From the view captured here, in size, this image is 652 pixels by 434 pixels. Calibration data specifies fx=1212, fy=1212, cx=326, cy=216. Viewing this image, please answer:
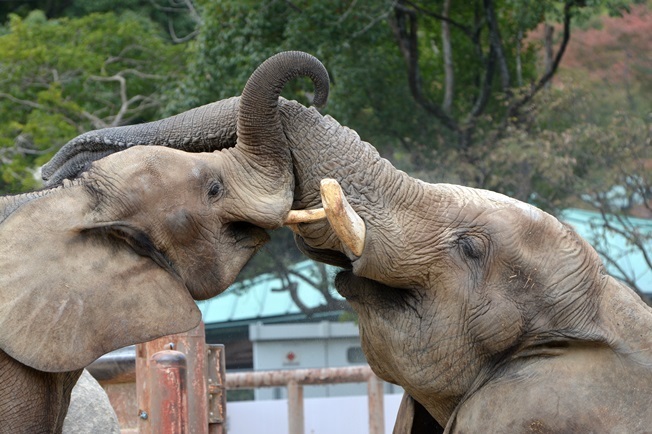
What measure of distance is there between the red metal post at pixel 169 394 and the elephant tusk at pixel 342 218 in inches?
57.1

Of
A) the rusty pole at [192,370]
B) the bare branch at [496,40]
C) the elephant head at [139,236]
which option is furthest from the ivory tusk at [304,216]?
the bare branch at [496,40]

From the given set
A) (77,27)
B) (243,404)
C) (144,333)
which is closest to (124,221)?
(144,333)

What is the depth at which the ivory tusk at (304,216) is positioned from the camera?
13.9 ft

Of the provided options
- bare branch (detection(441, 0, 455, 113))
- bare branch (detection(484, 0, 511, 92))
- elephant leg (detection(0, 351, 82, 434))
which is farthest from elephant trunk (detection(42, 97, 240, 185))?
bare branch (detection(484, 0, 511, 92))

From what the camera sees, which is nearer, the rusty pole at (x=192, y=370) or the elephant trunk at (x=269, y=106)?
the elephant trunk at (x=269, y=106)

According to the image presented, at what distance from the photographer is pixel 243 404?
1079 cm

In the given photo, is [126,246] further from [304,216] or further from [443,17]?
[443,17]

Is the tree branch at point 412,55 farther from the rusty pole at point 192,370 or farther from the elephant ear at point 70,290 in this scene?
the elephant ear at point 70,290

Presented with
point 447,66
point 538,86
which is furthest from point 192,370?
point 447,66

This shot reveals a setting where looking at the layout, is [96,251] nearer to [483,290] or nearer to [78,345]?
[78,345]

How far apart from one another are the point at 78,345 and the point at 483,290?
143cm

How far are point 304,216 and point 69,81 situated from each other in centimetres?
1514

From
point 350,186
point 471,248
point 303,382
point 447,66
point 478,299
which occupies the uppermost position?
point 447,66

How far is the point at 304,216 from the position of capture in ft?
14.0
